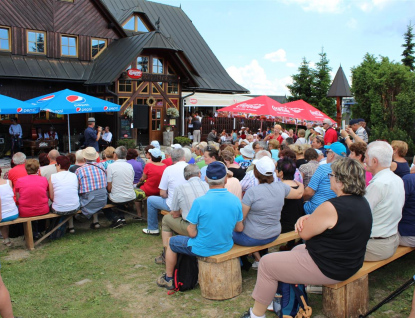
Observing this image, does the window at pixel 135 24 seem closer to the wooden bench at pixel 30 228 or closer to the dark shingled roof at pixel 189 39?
the dark shingled roof at pixel 189 39

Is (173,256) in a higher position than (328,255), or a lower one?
lower

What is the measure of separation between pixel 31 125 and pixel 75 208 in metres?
12.0

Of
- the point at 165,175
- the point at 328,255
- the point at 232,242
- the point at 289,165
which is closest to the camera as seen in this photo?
the point at 328,255

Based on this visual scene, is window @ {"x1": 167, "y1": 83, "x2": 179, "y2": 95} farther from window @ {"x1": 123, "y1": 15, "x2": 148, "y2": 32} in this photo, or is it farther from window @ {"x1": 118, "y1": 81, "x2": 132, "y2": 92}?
window @ {"x1": 123, "y1": 15, "x2": 148, "y2": 32}

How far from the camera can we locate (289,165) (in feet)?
15.4

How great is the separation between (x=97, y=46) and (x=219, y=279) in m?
16.9

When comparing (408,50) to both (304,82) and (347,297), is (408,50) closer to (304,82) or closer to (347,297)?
(304,82)

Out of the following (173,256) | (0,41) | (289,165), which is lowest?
(173,256)

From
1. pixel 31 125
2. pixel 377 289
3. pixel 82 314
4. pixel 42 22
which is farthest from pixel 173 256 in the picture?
pixel 42 22

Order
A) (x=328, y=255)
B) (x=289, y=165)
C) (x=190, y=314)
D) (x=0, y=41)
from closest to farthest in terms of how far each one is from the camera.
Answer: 1. (x=328, y=255)
2. (x=190, y=314)
3. (x=289, y=165)
4. (x=0, y=41)

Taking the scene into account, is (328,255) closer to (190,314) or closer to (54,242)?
(190,314)

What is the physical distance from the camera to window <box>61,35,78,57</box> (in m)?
17.6

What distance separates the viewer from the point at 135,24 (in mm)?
20703

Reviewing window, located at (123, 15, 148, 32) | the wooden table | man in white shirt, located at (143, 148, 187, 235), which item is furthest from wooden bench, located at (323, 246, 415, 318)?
window, located at (123, 15, 148, 32)
